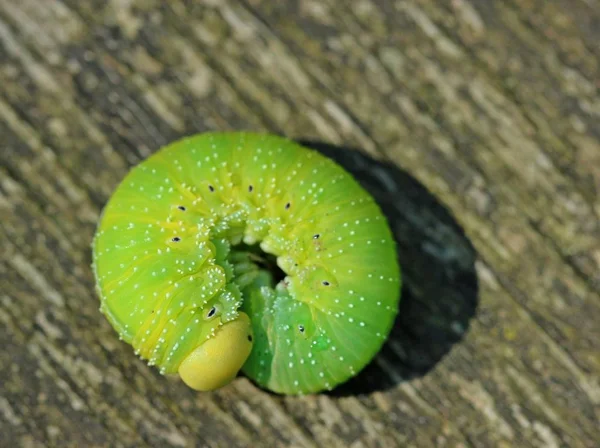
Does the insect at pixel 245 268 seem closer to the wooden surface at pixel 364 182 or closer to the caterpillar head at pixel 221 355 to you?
the caterpillar head at pixel 221 355

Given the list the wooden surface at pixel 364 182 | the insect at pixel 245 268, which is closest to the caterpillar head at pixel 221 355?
the insect at pixel 245 268

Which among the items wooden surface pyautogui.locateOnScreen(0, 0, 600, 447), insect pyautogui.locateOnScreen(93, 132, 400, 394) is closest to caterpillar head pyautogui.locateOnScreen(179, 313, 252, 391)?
insect pyautogui.locateOnScreen(93, 132, 400, 394)

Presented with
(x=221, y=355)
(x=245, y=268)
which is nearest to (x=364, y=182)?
(x=245, y=268)

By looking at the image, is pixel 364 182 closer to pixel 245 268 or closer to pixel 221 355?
pixel 245 268

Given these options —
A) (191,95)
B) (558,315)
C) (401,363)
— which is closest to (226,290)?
(401,363)

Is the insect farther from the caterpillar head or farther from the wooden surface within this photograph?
the wooden surface

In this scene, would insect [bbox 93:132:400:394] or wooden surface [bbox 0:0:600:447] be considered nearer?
insect [bbox 93:132:400:394]

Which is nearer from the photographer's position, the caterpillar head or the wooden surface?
the caterpillar head
